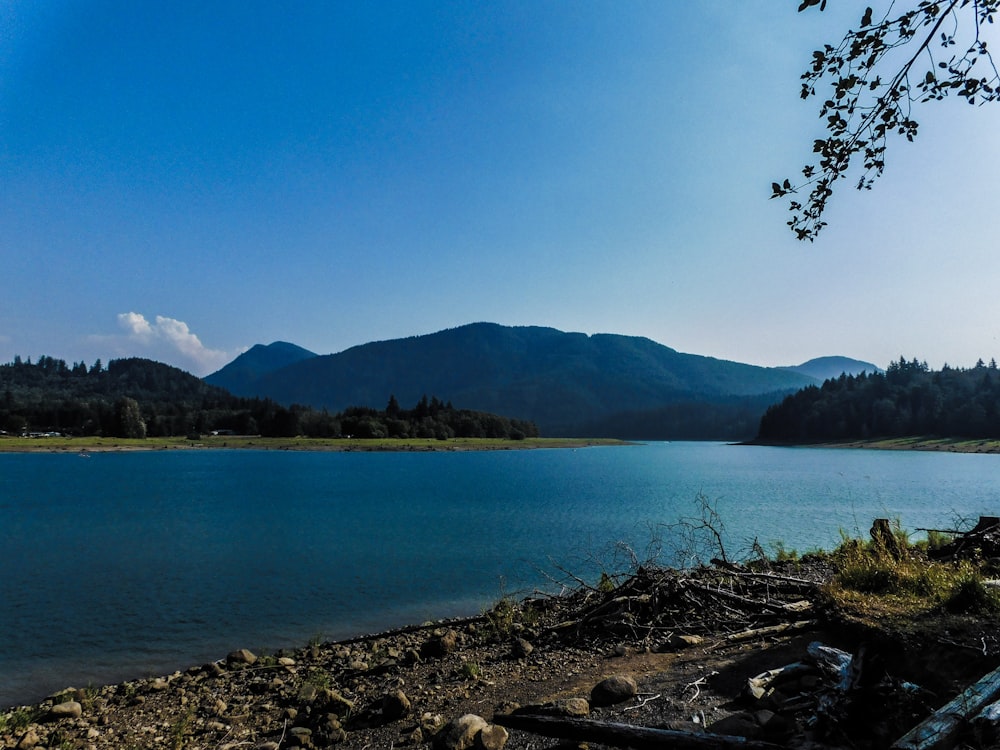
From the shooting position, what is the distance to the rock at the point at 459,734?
681cm

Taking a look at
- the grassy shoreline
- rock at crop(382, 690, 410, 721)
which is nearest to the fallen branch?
rock at crop(382, 690, 410, 721)

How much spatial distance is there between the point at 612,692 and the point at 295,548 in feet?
85.6

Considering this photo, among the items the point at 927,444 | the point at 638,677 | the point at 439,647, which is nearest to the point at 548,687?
the point at 638,677

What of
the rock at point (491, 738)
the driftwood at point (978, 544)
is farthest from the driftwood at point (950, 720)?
the driftwood at point (978, 544)

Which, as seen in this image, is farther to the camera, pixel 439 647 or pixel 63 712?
pixel 439 647

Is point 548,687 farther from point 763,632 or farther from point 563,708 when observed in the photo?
point 763,632

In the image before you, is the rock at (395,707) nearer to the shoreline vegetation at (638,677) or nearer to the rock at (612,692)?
the shoreline vegetation at (638,677)

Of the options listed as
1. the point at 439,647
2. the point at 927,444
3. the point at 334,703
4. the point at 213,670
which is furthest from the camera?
the point at 927,444

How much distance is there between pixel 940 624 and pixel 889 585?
7.70 feet

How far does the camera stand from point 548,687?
8.80 m

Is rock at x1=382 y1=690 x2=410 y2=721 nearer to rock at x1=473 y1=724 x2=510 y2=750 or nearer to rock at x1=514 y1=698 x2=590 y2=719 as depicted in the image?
rock at x1=514 y1=698 x2=590 y2=719

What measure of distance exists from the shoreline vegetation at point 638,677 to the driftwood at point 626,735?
0.02 m

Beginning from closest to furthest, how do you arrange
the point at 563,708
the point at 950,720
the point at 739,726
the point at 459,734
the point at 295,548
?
the point at 950,720, the point at 739,726, the point at 459,734, the point at 563,708, the point at 295,548

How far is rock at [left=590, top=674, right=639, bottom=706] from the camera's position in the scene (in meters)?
7.48
